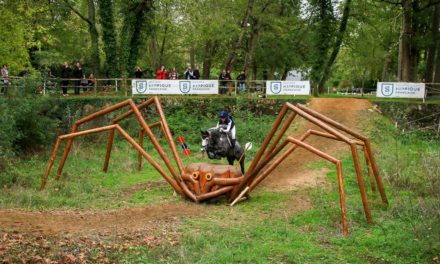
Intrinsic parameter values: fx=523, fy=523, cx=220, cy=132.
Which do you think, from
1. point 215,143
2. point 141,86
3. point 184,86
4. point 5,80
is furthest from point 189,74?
point 215,143

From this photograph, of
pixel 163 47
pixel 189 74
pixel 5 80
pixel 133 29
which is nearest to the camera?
pixel 5 80

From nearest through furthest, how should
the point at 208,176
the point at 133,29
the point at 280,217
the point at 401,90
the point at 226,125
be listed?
the point at 280,217
the point at 208,176
the point at 226,125
the point at 401,90
the point at 133,29

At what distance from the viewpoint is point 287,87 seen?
30531mm

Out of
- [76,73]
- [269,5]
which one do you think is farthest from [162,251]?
[269,5]

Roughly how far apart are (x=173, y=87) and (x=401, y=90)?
13.0 m

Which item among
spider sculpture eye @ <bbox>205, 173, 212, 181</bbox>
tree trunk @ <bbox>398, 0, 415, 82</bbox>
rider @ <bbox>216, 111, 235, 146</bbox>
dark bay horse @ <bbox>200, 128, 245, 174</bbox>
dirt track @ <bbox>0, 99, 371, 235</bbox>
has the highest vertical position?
tree trunk @ <bbox>398, 0, 415, 82</bbox>

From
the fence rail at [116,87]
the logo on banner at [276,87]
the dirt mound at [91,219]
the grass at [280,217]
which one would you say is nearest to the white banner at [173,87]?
the fence rail at [116,87]

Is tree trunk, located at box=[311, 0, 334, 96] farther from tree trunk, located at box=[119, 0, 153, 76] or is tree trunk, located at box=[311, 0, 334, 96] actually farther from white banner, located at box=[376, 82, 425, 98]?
tree trunk, located at box=[119, 0, 153, 76]

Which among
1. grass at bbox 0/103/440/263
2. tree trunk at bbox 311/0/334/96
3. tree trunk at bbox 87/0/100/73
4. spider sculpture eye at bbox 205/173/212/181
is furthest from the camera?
tree trunk at bbox 311/0/334/96

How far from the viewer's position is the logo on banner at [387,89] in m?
30.5

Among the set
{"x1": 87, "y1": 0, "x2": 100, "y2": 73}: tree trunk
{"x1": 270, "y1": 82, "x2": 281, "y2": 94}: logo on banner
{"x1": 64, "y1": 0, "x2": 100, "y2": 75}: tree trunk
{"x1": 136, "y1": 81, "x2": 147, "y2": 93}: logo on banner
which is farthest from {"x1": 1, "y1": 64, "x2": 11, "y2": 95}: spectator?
{"x1": 270, "y1": 82, "x2": 281, "y2": 94}: logo on banner

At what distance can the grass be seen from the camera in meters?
9.21

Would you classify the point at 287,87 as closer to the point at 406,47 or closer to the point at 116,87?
the point at 406,47

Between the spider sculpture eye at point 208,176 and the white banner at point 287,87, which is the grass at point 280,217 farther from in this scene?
the white banner at point 287,87
